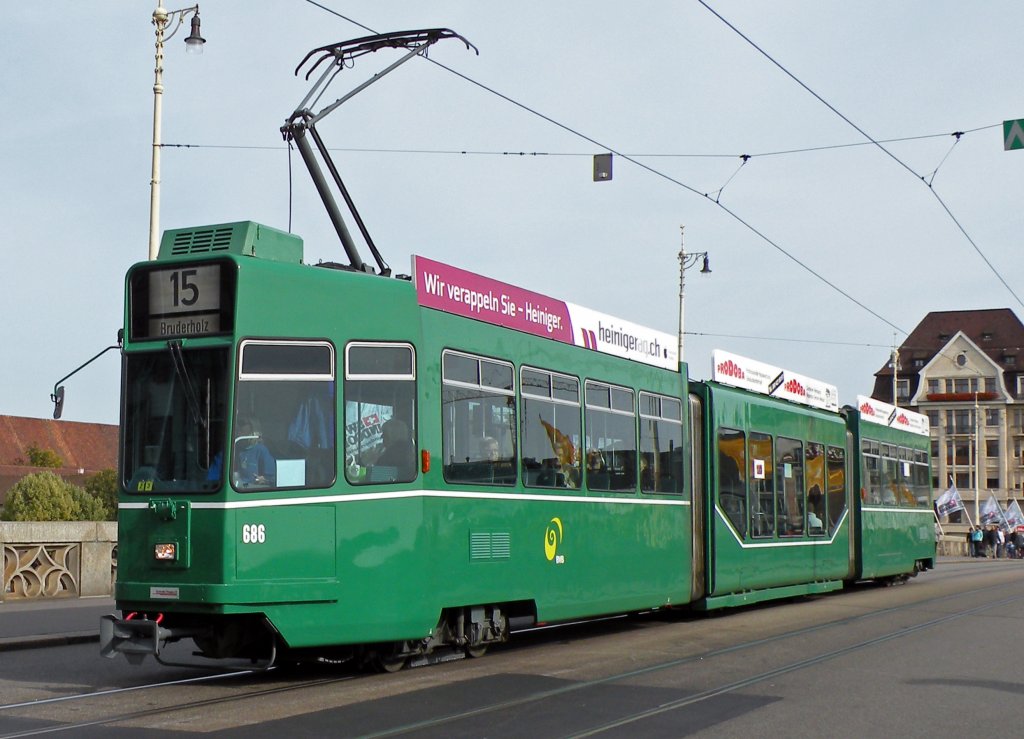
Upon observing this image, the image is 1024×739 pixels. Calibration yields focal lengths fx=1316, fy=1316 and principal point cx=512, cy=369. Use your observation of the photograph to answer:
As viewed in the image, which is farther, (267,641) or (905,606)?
(905,606)

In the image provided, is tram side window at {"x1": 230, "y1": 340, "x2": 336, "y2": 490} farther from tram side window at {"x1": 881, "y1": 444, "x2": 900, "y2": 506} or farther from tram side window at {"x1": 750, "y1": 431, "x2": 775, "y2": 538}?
tram side window at {"x1": 881, "y1": 444, "x2": 900, "y2": 506}

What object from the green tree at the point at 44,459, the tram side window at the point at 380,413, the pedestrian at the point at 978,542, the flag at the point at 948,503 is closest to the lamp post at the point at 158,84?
the tram side window at the point at 380,413

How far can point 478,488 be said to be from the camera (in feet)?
38.7

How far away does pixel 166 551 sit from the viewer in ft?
32.8

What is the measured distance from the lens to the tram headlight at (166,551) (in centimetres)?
997

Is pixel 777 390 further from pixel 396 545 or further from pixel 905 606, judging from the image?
pixel 396 545

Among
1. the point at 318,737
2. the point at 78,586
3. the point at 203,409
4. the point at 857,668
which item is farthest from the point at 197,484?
the point at 78,586

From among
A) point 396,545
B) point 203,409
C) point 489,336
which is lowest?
point 396,545

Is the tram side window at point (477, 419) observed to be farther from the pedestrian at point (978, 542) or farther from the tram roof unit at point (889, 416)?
the pedestrian at point (978, 542)

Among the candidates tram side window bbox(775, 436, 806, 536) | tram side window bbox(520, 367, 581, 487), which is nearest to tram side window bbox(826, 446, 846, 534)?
tram side window bbox(775, 436, 806, 536)

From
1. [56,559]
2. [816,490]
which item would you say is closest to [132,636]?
[56,559]

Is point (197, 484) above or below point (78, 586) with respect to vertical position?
above

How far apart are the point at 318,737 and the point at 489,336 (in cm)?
509

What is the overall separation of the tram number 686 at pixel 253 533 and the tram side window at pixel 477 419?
6.27 ft
